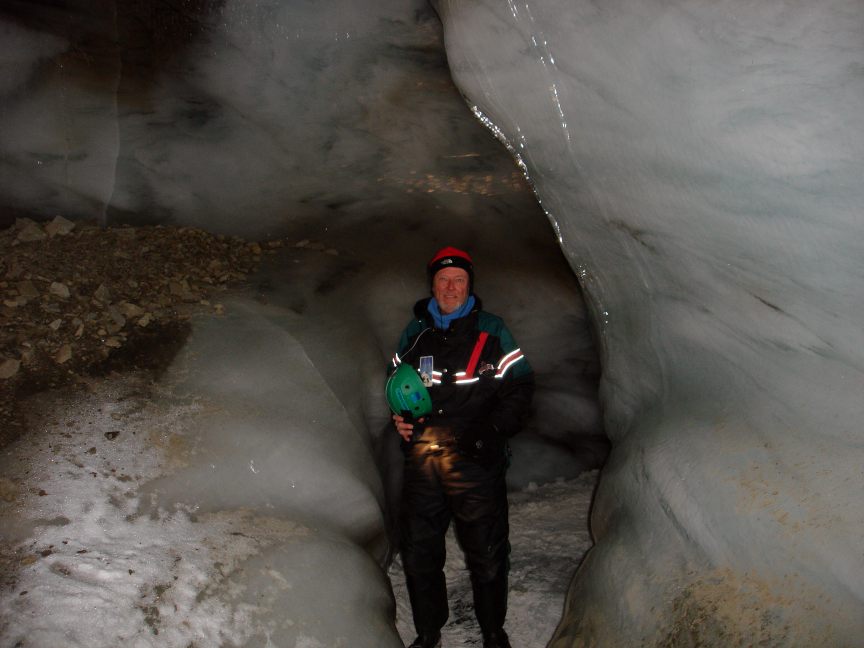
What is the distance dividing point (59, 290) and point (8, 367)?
0.54 m

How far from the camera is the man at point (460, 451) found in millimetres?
2781

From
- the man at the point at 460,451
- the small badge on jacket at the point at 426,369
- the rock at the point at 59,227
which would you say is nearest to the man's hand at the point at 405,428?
the man at the point at 460,451

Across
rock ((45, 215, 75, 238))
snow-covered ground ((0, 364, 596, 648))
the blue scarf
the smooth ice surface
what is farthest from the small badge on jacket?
rock ((45, 215, 75, 238))

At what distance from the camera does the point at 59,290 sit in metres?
3.26

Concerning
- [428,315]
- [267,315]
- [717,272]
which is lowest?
[267,315]

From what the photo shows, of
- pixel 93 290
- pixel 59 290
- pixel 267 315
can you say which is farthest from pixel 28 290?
pixel 267 315

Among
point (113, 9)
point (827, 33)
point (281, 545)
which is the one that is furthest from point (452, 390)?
point (113, 9)

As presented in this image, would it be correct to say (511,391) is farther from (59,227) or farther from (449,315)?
(59,227)

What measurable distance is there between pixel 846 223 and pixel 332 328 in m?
2.43

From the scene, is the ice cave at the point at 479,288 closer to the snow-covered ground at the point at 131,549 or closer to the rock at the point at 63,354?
the snow-covered ground at the point at 131,549

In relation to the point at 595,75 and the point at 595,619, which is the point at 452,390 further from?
the point at 595,75

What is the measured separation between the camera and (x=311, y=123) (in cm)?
391

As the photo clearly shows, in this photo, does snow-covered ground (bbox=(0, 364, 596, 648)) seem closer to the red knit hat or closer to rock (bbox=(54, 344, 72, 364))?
rock (bbox=(54, 344, 72, 364))

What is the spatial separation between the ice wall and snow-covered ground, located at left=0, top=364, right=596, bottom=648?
1018 millimetres
